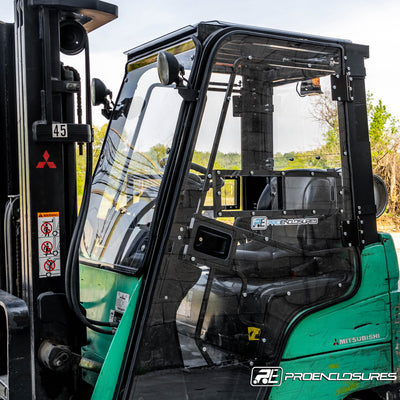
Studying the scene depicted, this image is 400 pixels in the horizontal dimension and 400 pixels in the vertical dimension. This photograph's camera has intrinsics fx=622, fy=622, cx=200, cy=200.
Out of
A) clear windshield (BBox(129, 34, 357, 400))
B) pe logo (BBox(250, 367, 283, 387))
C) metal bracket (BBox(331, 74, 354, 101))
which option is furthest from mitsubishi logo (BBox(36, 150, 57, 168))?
metal bracket (BBox(331, 74, 354, 101))

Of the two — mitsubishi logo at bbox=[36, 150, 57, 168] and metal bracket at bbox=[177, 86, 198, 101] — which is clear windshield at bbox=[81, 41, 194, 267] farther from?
mitsubishi logo at bbox=[36, 150, 57, 168]

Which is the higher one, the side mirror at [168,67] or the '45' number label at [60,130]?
the side mirror at [168,67]

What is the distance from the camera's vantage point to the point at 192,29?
3162 mm

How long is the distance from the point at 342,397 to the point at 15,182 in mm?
2182

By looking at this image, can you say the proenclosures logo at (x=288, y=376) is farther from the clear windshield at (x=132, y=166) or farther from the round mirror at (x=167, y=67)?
the round mirror at (x=167, y=67)

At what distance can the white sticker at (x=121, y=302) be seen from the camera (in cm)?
319

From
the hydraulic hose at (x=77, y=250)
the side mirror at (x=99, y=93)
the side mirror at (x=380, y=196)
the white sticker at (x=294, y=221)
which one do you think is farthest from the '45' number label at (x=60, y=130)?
the side mirror at (x=380, y=196)

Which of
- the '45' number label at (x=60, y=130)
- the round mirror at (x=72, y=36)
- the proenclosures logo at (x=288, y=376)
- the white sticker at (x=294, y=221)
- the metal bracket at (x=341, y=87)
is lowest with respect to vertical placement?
the proenclosures logo at (x=288, y=376)

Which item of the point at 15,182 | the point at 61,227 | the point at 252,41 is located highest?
the point at 252,41

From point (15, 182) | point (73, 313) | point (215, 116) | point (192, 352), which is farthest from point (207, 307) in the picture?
point (15, 182)

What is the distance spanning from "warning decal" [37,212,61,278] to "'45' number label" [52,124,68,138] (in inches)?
15.0

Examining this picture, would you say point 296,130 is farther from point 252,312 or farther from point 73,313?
point 73,313

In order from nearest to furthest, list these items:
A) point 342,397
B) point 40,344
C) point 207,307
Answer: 1. point 40,344
2. point 207,307
3. point 342,397

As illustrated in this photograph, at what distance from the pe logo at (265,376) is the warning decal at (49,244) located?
3.75 ft
